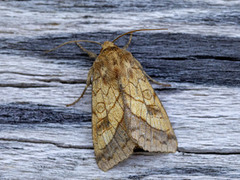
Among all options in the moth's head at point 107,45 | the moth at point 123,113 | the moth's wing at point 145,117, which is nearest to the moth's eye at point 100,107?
the moth at point 123,113

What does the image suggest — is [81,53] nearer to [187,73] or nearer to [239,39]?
[187,73]

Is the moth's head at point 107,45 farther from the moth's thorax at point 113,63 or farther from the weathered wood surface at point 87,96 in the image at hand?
the weathered wood surface at point 87,96

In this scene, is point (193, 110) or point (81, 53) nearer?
point (193, 110)

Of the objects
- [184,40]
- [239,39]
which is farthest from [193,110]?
[239,39]

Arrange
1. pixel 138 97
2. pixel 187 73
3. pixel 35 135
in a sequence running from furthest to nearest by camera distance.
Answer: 1. pixel 187 73
2. pixel 35 135
3. pixel 138 97

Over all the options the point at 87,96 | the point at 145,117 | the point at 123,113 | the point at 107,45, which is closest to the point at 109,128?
the point at 123,113

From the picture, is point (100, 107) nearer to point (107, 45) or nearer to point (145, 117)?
point (145, 117)
